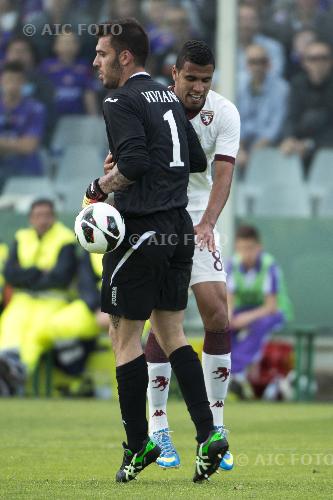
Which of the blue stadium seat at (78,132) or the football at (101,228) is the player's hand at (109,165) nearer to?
the football at (101,228)

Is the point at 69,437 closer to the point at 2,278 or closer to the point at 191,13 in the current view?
the point at 2,278

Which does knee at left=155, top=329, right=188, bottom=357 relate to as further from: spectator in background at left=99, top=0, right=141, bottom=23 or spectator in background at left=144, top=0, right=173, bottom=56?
spectator in background at left=99, top=0, right=141, bottom=23

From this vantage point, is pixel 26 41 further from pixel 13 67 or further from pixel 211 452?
pixel 211 452

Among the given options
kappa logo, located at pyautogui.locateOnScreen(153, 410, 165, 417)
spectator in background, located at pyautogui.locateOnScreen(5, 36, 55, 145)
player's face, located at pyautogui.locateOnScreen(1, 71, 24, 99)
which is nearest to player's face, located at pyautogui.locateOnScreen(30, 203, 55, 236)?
spectator in background, located at pyautogui.locateOnScreen(5, 36, 55, 145)

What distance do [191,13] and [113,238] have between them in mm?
8946

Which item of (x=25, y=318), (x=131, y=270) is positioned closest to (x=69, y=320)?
(x=25, y=318)

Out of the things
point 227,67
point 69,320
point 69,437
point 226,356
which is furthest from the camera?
point 227,67

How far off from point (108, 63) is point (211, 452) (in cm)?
182

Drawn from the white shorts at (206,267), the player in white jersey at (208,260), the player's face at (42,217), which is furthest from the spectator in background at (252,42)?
the white shorts at (206,267)

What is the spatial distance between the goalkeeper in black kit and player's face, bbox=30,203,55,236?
273 inches

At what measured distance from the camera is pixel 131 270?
5633mm

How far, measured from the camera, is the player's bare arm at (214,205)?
632 centimetres

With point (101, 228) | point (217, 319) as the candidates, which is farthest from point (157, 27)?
point (101, 228)

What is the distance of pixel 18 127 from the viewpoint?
14.2 m
